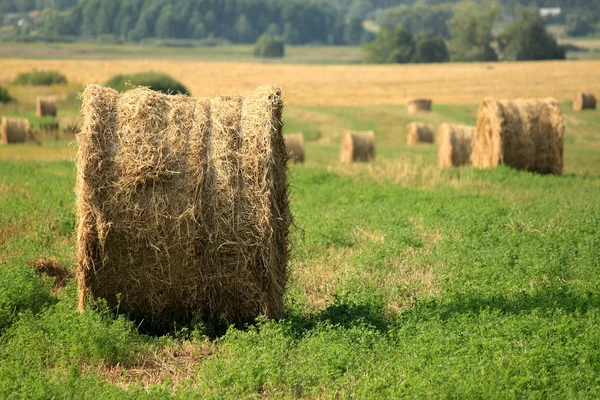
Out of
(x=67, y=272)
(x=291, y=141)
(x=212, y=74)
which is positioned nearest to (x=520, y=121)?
(x=291, y=141)

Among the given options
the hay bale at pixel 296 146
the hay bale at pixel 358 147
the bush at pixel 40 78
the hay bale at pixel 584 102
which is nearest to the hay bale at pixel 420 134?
the hay bale at pixel 358 147

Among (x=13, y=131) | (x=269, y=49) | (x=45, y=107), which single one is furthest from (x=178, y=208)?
(x=269, y=49)

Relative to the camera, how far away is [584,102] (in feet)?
142

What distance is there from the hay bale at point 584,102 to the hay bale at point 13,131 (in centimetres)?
2532

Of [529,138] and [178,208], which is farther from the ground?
[178,208]

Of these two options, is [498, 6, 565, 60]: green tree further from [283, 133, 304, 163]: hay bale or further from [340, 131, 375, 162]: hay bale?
[283, 133, 304, 163]: hay bale

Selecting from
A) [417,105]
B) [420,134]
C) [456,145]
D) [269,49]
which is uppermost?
[456,145]

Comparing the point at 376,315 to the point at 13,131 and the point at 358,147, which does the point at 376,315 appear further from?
the point at 13,131

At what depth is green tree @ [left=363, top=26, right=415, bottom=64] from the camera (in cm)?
10106

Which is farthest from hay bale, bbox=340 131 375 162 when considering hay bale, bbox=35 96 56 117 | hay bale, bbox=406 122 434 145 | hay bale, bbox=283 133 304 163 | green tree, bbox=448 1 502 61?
green tree, bbox=448 1 502 61

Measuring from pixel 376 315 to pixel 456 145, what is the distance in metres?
15.1

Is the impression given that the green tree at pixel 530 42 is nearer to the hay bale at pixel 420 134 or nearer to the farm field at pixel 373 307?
the hay bale at pixel 420 134

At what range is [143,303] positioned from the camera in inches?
352

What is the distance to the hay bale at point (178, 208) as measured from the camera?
861cm
